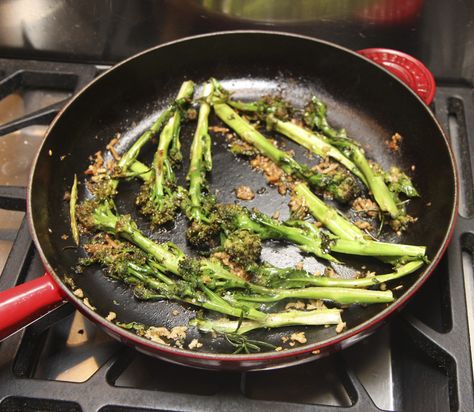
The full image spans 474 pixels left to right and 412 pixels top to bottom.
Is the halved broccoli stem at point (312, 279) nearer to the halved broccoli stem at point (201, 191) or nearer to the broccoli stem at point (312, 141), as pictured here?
the halved broccoli stem at point (201, 191)

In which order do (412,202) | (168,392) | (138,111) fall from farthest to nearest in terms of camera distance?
(138,111)
(412,202)
(168,392)

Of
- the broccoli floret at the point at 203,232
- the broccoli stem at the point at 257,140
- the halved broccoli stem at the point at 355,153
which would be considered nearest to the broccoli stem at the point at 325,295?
the broccoli floret at the point at 203,232

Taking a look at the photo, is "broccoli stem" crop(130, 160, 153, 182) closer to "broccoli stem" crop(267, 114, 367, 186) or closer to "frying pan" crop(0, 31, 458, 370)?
"frying pan" crop(0, 31, 458, 370)

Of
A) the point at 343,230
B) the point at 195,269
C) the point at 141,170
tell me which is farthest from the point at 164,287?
the point at 343,230

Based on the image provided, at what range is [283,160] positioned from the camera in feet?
6.19

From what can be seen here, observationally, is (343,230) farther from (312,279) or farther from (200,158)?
(200,158)

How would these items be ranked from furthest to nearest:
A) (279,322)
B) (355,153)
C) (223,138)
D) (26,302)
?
(223,138), (355,153), (279,322), (26,302)

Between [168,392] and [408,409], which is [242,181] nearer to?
[168,392]

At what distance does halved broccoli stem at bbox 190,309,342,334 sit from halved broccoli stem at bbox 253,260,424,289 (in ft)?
0.29

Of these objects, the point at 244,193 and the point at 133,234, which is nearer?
the point at 133,234

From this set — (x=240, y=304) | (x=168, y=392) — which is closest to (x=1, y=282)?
(x=168, y=392)

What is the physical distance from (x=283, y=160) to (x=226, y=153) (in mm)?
222

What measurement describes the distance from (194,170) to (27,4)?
A: 1.00 meters

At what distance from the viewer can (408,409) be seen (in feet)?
5.37
